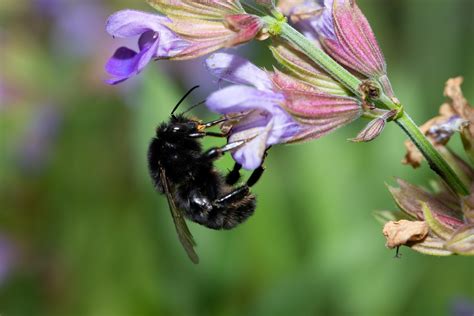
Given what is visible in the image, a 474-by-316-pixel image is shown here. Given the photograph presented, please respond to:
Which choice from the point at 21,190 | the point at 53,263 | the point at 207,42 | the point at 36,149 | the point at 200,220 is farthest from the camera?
the point at 36,149

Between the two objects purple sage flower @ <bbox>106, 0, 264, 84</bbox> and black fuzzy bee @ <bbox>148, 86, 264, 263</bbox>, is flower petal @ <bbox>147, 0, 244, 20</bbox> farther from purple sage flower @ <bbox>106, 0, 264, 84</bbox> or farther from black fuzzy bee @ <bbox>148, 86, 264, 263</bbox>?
black fuzzy bee @ <bbox>148, 86, 264, 263</bbox>

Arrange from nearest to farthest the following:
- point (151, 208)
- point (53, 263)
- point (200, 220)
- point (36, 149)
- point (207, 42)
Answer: point (207, 42), point (200, 220), point (151, 208), point (53, 263), point (36, 149)

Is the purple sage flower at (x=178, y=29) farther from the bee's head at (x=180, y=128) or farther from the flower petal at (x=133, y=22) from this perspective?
the bee's head at (x=180, y=128)

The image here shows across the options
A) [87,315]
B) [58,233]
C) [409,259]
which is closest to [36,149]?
[58,233]

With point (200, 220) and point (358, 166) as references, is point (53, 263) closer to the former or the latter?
point (358, 166)

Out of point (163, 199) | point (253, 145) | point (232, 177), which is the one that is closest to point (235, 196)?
point (232, 177)

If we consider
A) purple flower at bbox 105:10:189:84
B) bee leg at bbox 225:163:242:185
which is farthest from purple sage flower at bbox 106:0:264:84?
bee leg at bbox 225:163:242:185
